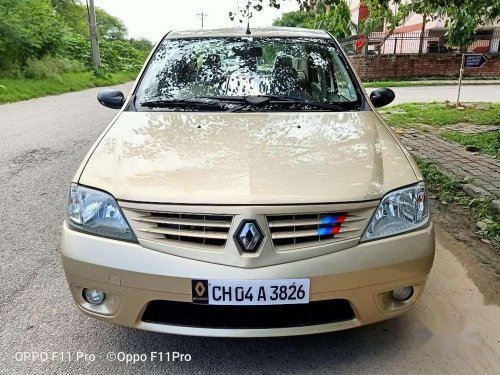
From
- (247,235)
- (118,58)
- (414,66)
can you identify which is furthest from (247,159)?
(118,58)

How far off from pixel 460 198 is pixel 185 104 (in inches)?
112

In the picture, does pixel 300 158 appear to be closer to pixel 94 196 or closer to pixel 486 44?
pixel 94 196

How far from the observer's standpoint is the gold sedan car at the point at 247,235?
1830 millimetres

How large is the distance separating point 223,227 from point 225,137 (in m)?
0.69

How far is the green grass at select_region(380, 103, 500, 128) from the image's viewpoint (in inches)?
345

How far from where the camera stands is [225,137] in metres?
2.40

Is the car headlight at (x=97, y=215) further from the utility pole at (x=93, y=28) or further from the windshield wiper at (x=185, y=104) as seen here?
the utility pole at (x=93, y=28)

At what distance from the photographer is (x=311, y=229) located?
1883 mm

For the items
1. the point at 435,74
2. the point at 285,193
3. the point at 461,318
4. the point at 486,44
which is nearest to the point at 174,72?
the point at 285,193

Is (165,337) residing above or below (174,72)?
below

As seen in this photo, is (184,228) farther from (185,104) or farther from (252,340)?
(185,104)

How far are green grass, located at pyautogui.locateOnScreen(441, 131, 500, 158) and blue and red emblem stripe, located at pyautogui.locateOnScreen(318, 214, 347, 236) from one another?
466 cm

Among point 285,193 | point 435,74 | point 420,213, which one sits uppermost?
point 285,193

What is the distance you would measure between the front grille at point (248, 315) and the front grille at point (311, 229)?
10.7 inches
